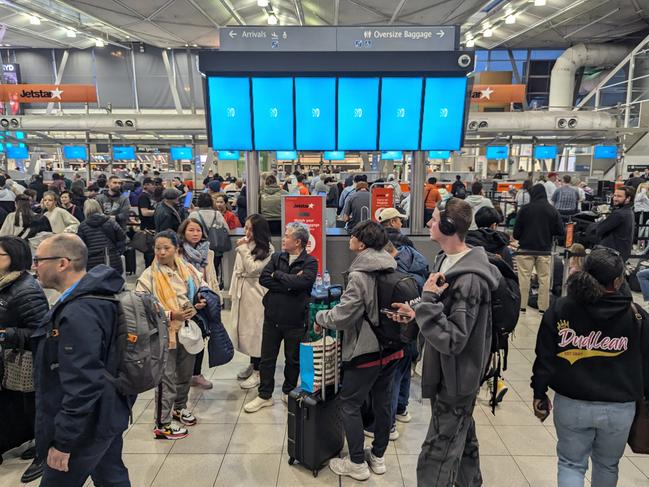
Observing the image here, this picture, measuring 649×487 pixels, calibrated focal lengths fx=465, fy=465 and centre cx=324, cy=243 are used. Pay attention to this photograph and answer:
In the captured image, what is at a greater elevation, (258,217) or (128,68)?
(128,68)

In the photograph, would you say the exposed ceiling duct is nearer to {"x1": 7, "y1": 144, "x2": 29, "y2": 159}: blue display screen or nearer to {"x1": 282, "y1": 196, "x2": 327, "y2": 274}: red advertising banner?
{"x1": 282, "y1": 196, "x2": 327, "y2": 274}: red advertising banner

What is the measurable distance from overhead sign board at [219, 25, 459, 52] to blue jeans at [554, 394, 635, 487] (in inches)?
208

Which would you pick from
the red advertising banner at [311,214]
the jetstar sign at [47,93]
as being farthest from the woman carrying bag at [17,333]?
the jetstar sign at [47,93]

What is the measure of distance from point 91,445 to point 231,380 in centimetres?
264

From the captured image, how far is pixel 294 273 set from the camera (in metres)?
3.68

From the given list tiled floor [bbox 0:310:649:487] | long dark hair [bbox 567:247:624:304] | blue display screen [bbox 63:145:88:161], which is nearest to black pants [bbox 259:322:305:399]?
tiled floor [bbox 0:310:649:487]

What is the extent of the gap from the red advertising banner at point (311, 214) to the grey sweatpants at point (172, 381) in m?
2.68

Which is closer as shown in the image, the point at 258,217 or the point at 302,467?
the point at 302,467

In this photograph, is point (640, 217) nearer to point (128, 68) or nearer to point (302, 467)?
point (302, 467)

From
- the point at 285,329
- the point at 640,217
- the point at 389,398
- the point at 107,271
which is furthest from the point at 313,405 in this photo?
the point at 640,217

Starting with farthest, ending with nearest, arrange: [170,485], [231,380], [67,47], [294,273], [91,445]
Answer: [67,47] < [231,380] < [294,273] < [170,485] < [91,445]

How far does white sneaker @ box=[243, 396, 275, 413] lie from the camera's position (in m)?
3.99

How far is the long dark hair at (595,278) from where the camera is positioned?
2.16 m

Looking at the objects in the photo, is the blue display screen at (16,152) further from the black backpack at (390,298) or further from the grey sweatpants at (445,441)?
the grey sweatpants at (445,441)
